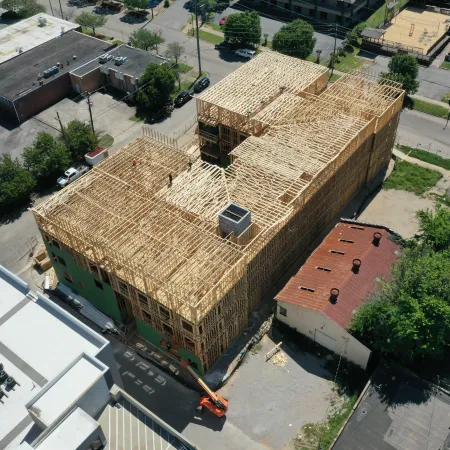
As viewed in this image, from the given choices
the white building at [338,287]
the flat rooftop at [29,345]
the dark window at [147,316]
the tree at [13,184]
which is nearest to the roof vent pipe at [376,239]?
the white building at [338,287]

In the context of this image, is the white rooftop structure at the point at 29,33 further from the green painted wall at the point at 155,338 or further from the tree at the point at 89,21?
the green painted wall at the point at 155,338

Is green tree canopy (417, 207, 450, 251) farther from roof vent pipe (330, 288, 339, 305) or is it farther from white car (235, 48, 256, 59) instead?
white car (235, 48, 256, 59)

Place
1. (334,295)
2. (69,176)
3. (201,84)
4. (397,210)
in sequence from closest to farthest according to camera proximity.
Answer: (334,295)
(397,210)
(69,176)
(201,84)

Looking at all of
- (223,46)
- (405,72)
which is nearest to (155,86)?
(223,46)

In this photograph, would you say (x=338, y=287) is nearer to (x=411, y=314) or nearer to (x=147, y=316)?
(x=411, y=314)

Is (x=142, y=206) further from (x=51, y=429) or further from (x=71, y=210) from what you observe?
(x=51, y=429)

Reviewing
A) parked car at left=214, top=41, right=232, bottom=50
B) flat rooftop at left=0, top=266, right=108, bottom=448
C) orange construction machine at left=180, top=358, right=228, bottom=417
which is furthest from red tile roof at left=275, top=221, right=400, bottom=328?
parked car at left=214, top=41, right=232, bottom=50
